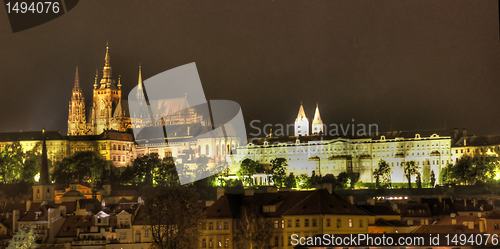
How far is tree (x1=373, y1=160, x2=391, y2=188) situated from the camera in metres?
83.5

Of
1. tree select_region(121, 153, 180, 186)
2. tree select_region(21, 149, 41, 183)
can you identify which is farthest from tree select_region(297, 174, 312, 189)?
tree select_region(21, 149, 41, 183)

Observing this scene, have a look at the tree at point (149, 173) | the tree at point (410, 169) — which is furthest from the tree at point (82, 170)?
the tree at point (410, 169)

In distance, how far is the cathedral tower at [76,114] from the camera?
10694 centimetres

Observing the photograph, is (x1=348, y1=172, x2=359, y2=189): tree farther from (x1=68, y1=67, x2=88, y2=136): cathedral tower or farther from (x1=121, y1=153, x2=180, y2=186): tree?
(x1=68, y1=67, x2=88, y2=136): cathedral tower

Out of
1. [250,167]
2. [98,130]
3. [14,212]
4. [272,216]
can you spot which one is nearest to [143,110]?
[98,130]

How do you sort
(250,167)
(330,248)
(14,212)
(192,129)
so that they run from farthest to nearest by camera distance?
(192,129)
(250,167)
(14,212)
(330,248)

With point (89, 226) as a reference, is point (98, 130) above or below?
above

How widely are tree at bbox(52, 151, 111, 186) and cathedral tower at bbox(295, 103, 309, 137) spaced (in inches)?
1019

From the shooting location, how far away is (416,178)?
8375cm

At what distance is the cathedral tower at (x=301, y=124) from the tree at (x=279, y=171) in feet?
45.9

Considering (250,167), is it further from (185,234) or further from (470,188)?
(185,234)

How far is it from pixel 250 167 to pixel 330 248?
5574cm

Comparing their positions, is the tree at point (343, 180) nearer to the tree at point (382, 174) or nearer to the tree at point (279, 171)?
the tree at point (382, 174)

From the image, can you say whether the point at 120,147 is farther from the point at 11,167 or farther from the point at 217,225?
the point at 217,225
